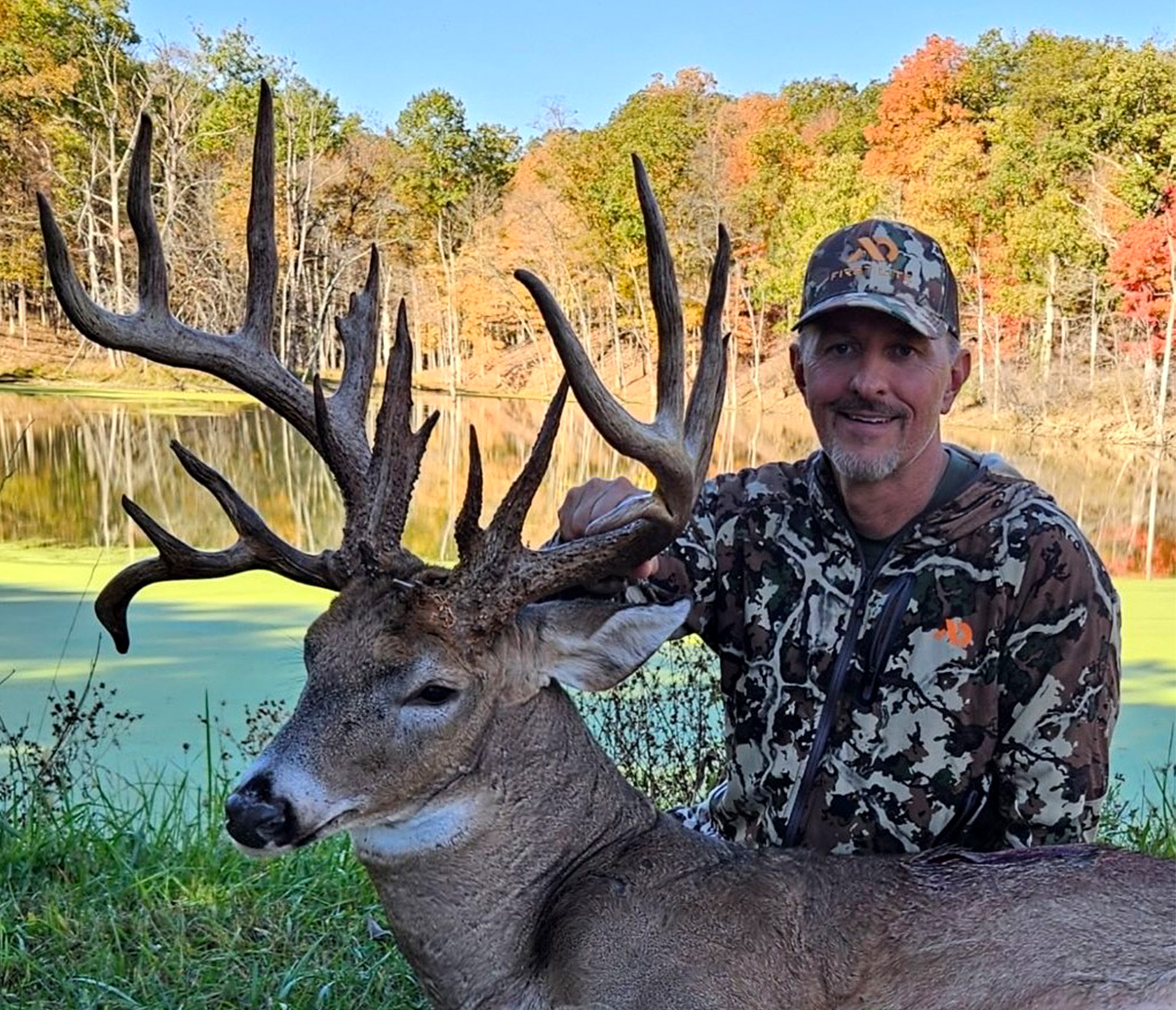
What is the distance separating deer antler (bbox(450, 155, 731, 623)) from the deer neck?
297mm

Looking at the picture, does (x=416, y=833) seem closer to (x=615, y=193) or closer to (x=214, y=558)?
(x=214, y=558)

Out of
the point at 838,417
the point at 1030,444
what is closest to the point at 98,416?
the point at 1030,444

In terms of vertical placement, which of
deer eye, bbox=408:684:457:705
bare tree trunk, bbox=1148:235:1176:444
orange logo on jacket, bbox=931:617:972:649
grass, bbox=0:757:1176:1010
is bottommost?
grass, bbox=0:757:1176:1010

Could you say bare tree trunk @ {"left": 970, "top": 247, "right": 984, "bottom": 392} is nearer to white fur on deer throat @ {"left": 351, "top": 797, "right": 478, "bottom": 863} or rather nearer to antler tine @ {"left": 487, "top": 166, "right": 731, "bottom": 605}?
antler tine @ {"left": 487, "top": 166, "right": 731, "bottom": 605}

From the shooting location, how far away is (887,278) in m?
3.34

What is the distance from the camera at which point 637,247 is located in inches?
1754

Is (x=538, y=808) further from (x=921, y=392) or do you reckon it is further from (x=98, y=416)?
(x=98, y=416)

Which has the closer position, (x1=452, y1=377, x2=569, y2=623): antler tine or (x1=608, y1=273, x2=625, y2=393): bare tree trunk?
(x1=452, y1=377, x2=569, y2=623): antler tine

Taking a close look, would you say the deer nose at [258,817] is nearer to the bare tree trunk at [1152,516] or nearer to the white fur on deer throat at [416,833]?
the white fur on deer throat at [416,833]

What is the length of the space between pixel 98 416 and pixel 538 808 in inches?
939

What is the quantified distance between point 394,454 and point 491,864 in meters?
0.92

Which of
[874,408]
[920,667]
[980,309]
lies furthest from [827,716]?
[980,309]

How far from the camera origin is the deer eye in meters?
2.68

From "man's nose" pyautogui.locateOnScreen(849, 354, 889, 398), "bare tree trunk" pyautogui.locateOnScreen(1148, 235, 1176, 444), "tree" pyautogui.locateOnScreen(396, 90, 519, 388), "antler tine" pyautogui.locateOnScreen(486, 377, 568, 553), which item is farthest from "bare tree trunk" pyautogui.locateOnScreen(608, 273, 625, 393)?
"antler tine" pyautogui.locateOnScreen(486, 377, 568, 553)
